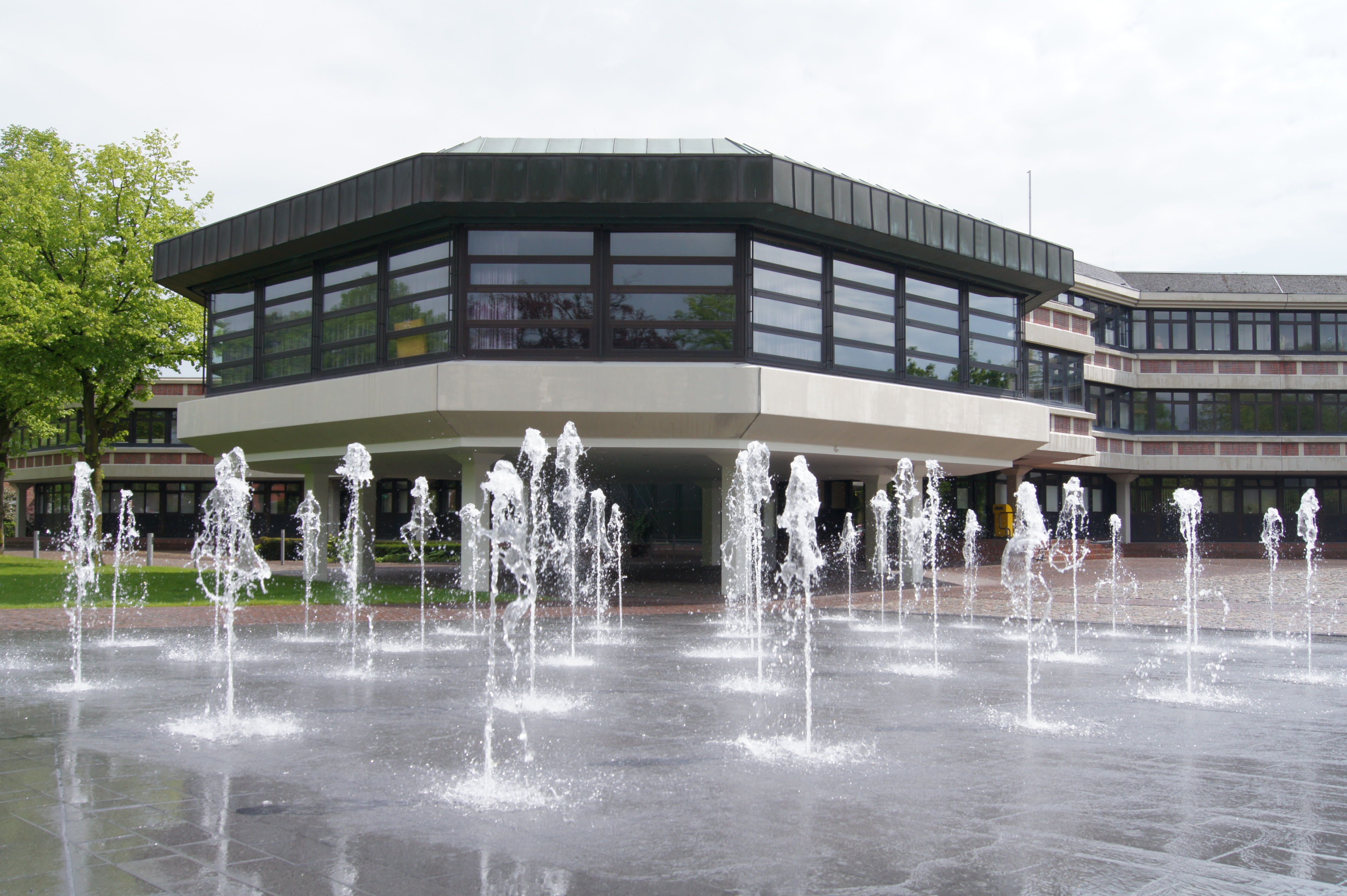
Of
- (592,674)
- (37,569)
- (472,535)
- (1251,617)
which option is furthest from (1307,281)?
(37,569)

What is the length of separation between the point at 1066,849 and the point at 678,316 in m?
16.3

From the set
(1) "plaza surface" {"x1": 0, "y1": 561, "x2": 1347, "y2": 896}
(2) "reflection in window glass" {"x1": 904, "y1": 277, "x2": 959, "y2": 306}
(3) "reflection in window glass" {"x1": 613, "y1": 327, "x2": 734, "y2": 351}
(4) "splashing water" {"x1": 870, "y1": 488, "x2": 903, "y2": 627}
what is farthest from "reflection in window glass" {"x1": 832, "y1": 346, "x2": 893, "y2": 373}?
(1) "plaza surface" {"x1": 0, "y1": 561, "x2": 1347, "y2": 896}

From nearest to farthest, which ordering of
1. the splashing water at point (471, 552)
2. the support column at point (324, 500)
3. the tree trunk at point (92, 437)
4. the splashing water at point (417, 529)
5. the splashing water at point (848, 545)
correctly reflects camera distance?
the splashing water at point (471, 552)
the support column at point (324, 500)
the tree trunk at point (92, 437)
the splashing water at point (848, 545)
the splashing water at point (417, 529)

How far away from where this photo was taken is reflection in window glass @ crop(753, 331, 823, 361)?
20.5 metres

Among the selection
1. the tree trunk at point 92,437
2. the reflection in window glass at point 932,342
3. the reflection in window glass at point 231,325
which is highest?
the reflection in window glass at point 231,325

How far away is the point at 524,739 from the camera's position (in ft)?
23.3

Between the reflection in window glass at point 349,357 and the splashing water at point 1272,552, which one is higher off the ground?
the reflection in window glass at point 349,357

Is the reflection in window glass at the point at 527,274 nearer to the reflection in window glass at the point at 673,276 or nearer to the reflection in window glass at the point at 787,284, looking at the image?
the reflection in window glass at the point at 673,276

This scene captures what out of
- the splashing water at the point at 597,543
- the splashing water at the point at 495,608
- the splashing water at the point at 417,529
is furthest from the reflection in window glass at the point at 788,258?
the splashing water at the point at 417,529

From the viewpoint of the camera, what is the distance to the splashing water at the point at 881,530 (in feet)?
85.0

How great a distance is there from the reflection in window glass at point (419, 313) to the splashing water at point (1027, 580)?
1145 cm

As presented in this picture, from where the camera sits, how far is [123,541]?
44.4 m

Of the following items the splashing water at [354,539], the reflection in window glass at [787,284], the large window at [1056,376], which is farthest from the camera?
the large window at [1056,376]

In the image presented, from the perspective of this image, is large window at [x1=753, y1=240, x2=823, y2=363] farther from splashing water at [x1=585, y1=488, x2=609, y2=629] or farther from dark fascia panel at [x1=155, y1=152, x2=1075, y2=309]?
splashing water at [x1=585, y1=488, x2=609, y2=629]
